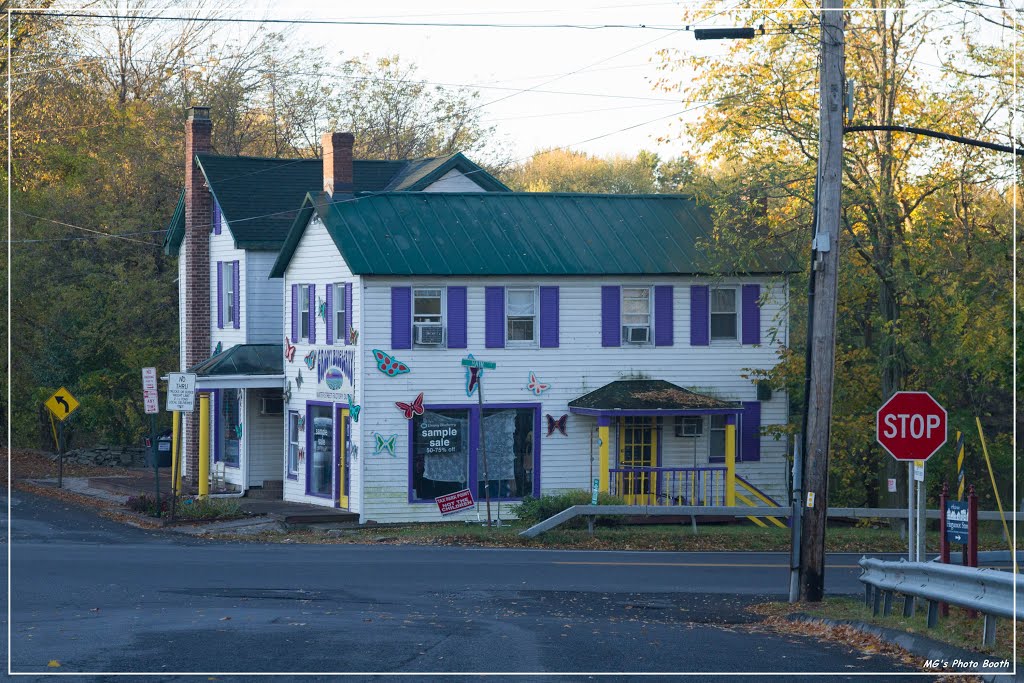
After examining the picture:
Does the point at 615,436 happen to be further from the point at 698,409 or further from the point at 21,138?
the point at 21,138

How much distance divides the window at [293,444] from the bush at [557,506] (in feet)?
21.3

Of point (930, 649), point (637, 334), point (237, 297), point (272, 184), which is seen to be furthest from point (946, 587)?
point (272, 184)

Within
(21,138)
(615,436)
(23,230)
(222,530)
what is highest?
(21,138)

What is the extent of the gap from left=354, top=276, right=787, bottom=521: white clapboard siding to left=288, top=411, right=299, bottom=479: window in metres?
3.90

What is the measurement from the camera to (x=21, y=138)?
4528 centimetres

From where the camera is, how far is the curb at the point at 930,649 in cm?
964

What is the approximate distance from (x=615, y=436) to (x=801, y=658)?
60.6 ft

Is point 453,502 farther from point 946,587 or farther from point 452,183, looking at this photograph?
point 946,587

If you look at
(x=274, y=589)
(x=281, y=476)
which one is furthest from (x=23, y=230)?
(x=274, y=589)

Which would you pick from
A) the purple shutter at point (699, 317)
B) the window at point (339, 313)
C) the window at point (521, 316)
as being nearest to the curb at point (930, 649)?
the window at point (521, 316)

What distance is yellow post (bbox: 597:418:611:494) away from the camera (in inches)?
1136

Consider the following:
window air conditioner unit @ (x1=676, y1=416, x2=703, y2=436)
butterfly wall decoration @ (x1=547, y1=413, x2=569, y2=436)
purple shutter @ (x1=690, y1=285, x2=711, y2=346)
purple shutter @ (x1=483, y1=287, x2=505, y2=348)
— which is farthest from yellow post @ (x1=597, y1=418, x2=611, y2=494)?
purple shutter @ (x1=690, y1=285, x2=711, y2=346)

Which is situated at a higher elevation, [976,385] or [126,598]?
[976,385]

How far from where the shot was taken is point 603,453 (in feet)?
95.6
